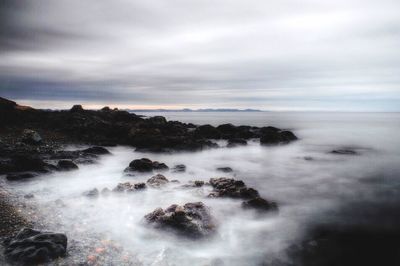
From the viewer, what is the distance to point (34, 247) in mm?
5508

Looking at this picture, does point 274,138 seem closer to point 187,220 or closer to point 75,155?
point 75,155

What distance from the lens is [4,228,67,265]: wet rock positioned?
5316 millimetres

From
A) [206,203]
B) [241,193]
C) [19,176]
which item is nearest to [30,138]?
[19,176]

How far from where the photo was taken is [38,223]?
7.24 metres

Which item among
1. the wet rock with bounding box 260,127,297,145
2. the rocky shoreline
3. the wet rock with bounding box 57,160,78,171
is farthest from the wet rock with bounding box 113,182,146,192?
the wet rock with bounding box 260,127,297,145

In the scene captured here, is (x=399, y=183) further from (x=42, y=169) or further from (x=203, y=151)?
(x=42, y=169)

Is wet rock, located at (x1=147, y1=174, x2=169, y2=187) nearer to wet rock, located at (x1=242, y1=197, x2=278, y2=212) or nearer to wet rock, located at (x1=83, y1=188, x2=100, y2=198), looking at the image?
wet rock, located at (x1=83, y1=188, x2=100, y2=198)

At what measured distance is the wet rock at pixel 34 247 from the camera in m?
5.32

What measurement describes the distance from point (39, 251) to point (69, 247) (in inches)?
29.6

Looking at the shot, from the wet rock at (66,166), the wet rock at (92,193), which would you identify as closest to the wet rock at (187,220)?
the wet rock at (92,193)

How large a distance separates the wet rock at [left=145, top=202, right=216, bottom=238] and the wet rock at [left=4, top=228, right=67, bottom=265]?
2.30m

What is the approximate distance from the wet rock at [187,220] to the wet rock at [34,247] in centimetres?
230

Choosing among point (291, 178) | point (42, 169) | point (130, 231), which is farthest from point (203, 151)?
point (130, 231)

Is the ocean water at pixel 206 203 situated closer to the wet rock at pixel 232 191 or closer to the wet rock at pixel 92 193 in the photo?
the wet rock at pixel 92 193
